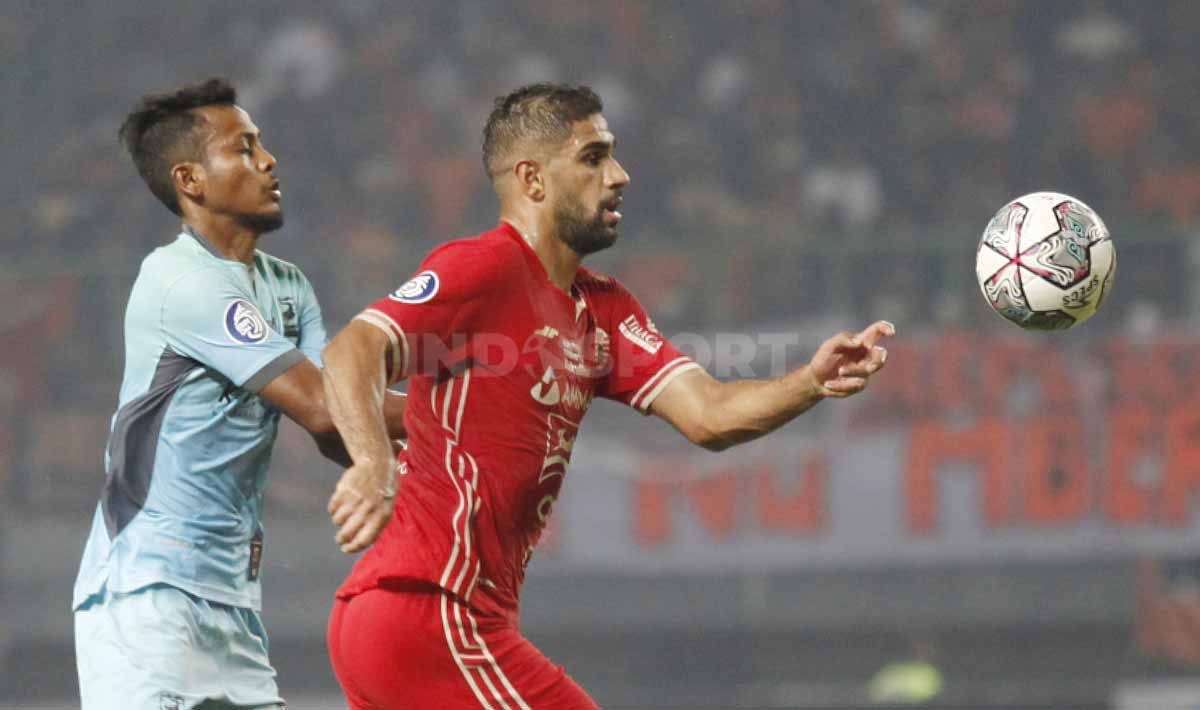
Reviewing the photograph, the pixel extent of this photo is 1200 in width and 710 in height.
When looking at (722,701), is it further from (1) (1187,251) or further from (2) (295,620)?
(1) (1187,251)

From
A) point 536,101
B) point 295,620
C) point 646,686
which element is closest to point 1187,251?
point 646,686

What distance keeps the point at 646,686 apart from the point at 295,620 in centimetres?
198

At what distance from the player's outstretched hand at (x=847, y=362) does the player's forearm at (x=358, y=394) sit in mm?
993

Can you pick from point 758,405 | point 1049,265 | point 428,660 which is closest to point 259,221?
point 428,660

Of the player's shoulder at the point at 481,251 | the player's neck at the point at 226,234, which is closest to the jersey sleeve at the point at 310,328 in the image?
the player's neck at the point at 226,234

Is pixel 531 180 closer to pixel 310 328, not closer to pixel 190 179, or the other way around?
pixel 310 328

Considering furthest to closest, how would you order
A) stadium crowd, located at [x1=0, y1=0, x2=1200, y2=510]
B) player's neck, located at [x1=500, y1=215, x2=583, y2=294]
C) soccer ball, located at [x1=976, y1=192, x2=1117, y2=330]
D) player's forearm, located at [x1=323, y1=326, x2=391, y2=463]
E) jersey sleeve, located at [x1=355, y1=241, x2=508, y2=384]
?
stadium crowd, located at [x1=0, y1=0, x2=1200, y2=510]
soccer ball, located at [x1=976, y1=192, x2=1117, y2=330]
player's neck, located at [x1=500, y1=215, x2=583, y2=294]
jersey sleeve, located at [x1=355, y1=241, x2=508, y2=384]
player's forearm, located at [x1=323, y1=326, x2=391, y2=463]

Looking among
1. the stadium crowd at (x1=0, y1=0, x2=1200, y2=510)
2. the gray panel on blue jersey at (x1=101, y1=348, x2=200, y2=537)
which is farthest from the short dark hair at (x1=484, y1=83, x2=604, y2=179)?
the stadium crowd at (x1=0, y1=0, x2=1200, y2=510)

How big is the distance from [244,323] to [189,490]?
40cm

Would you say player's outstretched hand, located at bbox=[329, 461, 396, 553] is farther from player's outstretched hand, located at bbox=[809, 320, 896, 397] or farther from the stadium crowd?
the stadium crowd

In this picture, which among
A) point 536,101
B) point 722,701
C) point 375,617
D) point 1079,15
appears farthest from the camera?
point 1079,15

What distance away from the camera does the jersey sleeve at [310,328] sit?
403cm

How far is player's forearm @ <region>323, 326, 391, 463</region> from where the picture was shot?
3.12 metres

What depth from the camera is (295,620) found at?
890 cm
